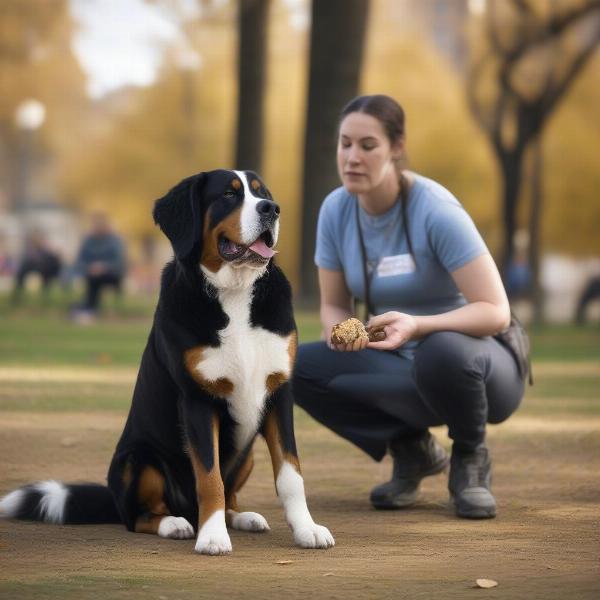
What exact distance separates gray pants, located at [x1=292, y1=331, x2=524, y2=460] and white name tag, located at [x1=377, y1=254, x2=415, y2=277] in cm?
44

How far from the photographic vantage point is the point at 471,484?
20.8ft

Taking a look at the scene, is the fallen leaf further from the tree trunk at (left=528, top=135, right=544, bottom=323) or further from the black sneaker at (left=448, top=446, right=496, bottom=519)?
the tree trunk at (left=528, top=135, right=544, bottom=323)

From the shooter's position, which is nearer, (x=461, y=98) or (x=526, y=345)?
(x=526, y=345)

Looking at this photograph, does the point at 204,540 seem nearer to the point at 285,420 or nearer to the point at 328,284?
the point at 285,420

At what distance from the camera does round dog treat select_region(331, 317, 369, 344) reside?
5.82 metres

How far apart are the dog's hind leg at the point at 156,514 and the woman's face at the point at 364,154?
5.59ft

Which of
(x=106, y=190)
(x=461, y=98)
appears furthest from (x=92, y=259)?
(x=106, y=190)

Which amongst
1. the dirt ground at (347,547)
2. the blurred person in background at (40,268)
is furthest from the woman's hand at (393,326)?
the blurred person in background at (40,268)

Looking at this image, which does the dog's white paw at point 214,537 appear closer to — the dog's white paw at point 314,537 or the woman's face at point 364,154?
the dog's white paw at point 314,537

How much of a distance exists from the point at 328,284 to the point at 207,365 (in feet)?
5.31

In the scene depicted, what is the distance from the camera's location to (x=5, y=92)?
38438mm

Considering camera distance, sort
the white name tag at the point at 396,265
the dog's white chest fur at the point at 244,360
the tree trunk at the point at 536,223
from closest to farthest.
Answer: the dog's white chest fur at the point at 244,360
the white name tag at the point at 396,265
the tree trunk at the point at 536,223

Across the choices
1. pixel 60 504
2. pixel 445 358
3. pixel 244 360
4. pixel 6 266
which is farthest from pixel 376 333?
pixel 6 266

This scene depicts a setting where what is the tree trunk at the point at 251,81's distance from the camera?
78.4 feet
